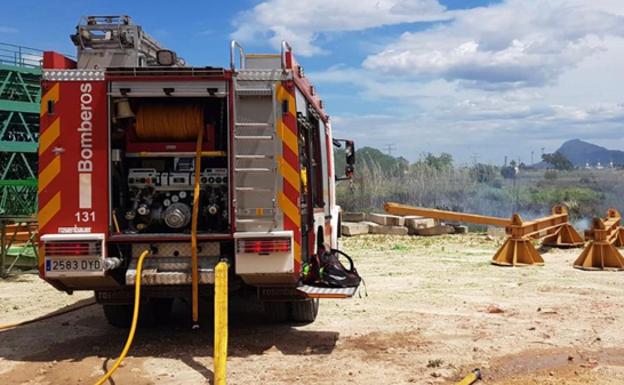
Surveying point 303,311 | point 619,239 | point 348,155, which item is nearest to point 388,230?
point 619,239

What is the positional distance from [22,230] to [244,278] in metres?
11.5

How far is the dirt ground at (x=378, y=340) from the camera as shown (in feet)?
19.6

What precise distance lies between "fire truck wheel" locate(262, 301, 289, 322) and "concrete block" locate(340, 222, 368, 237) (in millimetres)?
13562

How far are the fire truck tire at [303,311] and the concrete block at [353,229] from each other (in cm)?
1356

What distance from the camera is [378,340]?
7.24 meters

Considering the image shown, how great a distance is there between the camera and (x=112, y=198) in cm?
686

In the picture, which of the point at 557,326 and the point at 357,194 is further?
the point at 357,194

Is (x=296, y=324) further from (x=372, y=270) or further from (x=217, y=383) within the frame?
(x=372, y=270)

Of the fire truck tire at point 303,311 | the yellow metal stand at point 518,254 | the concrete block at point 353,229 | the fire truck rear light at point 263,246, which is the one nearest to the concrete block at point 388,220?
the concrete block at point 353,229

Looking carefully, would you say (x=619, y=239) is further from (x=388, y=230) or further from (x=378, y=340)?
(x=378, y=340)

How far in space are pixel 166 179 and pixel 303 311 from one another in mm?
2409

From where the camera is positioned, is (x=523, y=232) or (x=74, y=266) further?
(x=523, y=232)

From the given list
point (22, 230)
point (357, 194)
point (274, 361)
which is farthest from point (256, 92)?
point (357, 194)

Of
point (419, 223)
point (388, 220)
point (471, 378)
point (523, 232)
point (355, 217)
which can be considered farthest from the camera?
point (355, 217)
